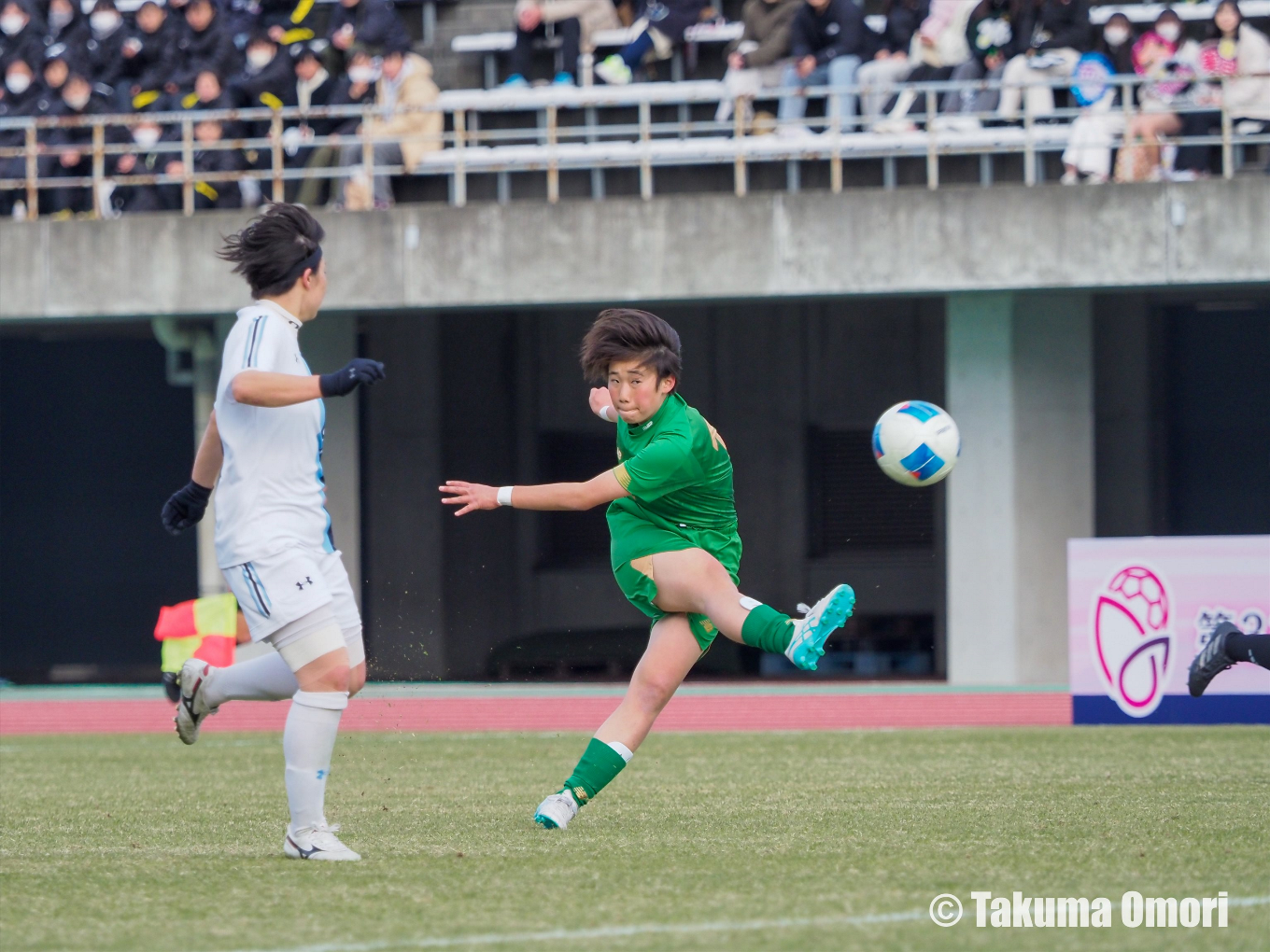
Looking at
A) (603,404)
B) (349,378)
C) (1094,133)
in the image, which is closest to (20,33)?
(1094,133)

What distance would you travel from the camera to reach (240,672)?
598cm

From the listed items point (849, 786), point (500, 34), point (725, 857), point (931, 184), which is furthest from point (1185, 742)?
point (500, 34)

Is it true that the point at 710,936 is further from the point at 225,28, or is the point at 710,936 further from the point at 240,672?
the point at 225,28

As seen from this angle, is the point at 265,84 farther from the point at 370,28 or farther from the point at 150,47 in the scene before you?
the point at 150,47

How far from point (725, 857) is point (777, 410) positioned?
17.3 m

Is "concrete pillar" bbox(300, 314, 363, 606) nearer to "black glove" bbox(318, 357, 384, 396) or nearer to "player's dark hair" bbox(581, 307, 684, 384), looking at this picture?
"player's dark hair" bbox(581, 307, 684, 384)

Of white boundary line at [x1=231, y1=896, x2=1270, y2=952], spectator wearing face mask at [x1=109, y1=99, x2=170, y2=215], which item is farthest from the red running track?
white boundary line at [x1=231, y1=896, x2=1270, y2=952]

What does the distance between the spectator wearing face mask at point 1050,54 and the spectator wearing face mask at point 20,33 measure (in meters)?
10.2

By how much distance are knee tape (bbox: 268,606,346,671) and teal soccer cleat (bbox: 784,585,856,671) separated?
5.13ft

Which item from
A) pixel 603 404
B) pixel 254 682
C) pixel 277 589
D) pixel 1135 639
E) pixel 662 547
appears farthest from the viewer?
pixel 1135 639

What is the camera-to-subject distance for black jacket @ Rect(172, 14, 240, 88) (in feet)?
61.5

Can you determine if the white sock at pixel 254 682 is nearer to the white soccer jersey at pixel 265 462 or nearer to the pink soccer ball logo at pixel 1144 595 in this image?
the white soccer jersey at pixel 265 462

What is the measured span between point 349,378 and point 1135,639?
8.07 metres

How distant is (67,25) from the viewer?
19.3 meters
